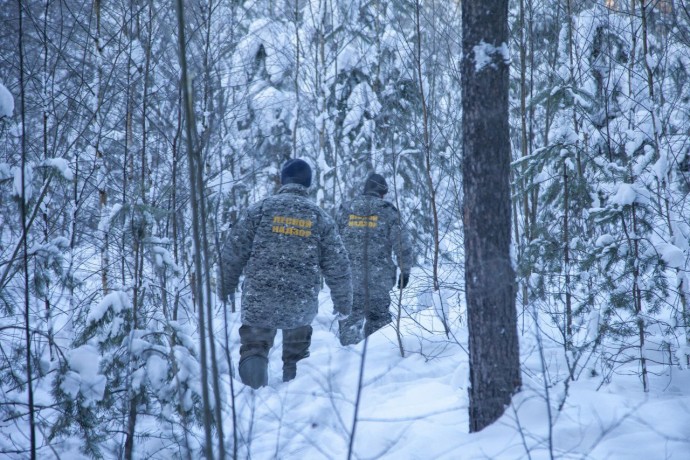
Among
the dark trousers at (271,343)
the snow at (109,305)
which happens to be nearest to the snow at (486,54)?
the snow at (109,305)

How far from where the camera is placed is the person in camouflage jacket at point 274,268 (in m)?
4.45

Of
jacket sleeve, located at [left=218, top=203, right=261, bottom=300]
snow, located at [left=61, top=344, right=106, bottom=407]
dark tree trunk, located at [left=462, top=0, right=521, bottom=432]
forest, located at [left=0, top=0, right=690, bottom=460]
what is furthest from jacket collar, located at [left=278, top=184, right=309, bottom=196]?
snow, located at [left=61, top=344, right=106, bottom=407]

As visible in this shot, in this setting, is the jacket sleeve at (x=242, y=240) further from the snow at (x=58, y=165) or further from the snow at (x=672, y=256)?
the snow at (x=672, y=256)

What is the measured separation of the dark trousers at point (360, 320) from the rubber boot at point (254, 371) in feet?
5.53

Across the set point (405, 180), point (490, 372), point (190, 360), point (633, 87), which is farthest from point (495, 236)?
point (405, 180)

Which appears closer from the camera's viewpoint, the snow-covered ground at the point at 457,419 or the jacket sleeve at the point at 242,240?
the snow-covered ground at the point at 457,419

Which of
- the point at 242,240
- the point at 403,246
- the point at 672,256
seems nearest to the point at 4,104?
the point at 242,240

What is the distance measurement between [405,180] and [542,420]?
9.84 meters

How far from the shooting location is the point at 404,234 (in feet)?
21.9

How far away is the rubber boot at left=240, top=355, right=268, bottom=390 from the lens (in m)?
4.34

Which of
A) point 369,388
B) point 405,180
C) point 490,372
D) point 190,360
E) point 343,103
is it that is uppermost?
point 343,103

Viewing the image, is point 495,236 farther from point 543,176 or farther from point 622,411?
point 543,176

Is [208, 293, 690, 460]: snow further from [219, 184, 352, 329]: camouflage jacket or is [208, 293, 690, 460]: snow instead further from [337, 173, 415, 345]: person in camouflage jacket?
[337, 173, 415, 345]: person in camouflage jacket

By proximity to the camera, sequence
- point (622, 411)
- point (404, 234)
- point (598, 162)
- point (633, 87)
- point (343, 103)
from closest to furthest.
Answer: point (622, 411) → point (598, 162) → point (633, 87) → point (404, 234) → point (343, 103)
